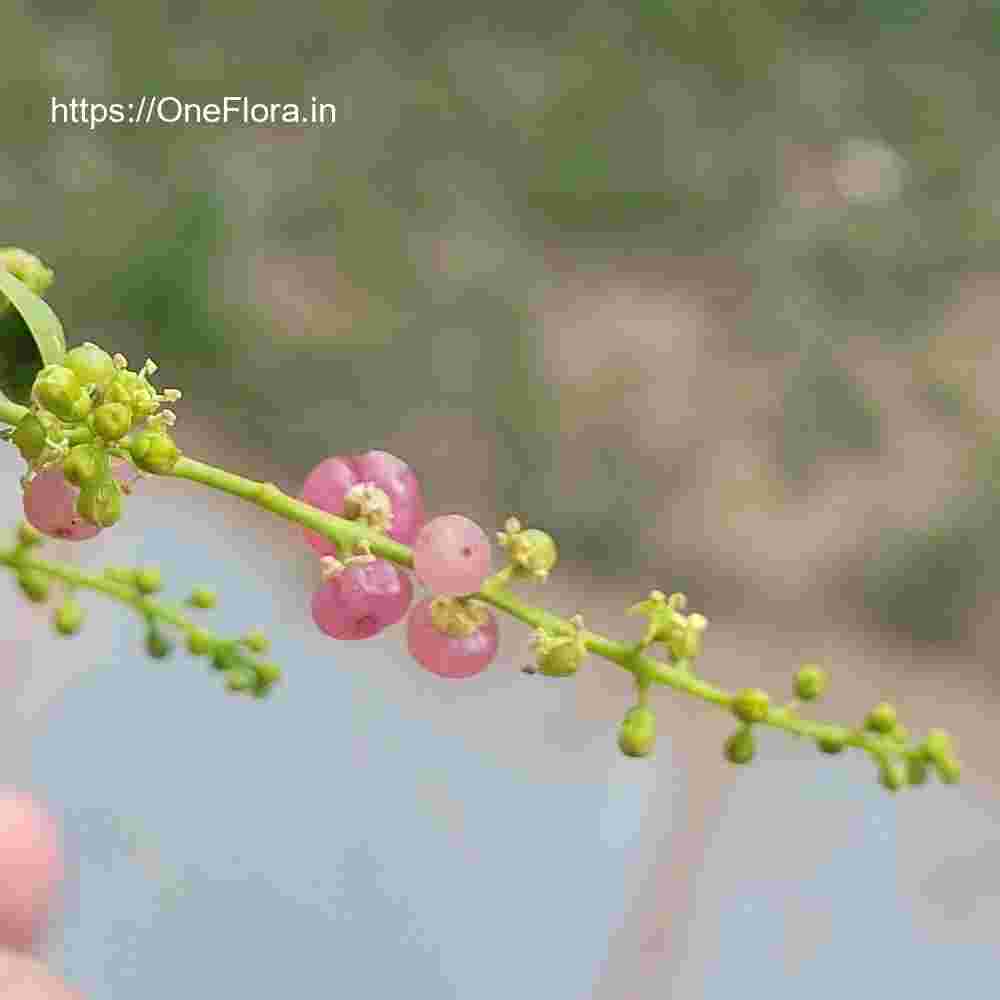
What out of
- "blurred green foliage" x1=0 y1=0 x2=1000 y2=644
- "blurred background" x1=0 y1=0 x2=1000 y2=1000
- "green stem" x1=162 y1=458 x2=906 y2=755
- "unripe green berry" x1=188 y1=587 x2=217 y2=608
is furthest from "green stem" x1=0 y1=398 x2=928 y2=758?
"blurred green foliage" x1=0 y1=0 x2=1000 y2=644

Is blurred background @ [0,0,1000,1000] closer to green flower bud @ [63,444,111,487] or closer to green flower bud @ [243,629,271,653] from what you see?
green flower bud @ [243,629,271,653]

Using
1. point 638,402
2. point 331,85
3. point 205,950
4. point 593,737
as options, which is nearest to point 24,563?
point 205,950

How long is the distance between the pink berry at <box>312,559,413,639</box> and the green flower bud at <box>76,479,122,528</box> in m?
0.05

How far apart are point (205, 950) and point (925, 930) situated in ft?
1.55

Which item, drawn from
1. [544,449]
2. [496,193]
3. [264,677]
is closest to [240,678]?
[264,677]

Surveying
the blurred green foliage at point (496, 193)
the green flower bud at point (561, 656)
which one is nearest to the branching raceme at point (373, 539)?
the green flower bud at point (561, 656)

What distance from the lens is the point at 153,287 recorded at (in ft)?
3.87

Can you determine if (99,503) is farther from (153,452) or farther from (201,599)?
(201,599)

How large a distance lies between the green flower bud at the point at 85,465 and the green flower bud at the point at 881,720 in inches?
6.2

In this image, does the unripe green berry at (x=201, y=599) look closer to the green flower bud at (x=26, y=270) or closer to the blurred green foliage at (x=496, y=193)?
the green flower bud at (x=26, y=270)

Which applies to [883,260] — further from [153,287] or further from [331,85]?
[153,287]

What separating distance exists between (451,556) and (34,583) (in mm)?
137

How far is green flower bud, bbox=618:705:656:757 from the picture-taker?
0.31 m

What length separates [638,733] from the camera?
1.01 feet
